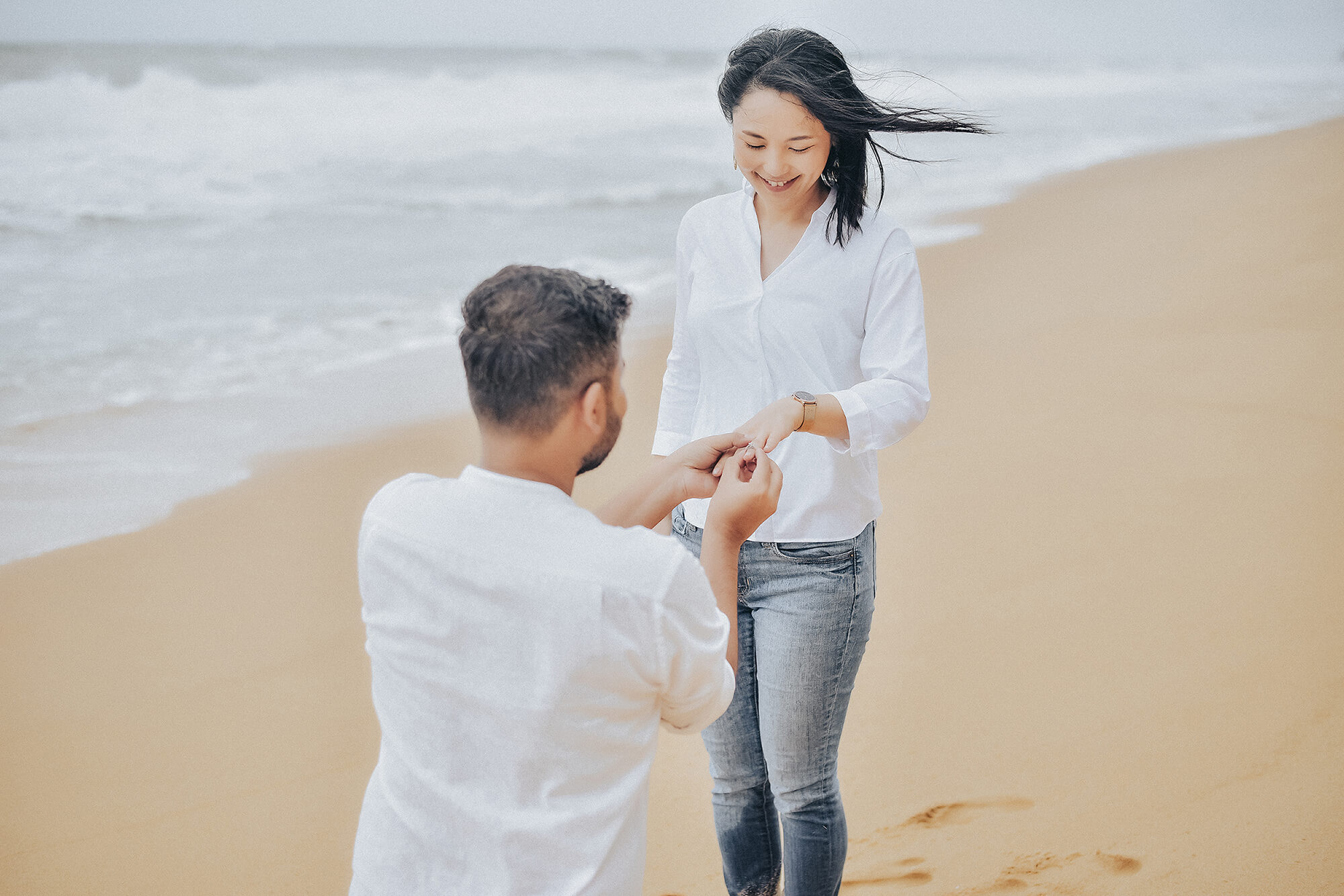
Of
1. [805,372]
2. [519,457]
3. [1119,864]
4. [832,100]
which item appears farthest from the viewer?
[1119,864]

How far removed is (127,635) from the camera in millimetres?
3799

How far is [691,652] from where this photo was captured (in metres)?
1.31

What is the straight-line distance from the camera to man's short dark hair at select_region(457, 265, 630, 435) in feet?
4.38

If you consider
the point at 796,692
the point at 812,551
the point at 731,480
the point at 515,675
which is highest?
the point at 731,480

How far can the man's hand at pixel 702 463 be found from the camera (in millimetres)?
1926

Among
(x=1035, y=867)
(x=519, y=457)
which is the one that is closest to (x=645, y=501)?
(x=519, y=457)

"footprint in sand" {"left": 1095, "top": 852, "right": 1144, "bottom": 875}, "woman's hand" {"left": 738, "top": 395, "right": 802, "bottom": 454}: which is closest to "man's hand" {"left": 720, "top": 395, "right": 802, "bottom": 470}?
"woman's hand" {"left": 738, "top": 395, "right": 802, "bottom": 454}

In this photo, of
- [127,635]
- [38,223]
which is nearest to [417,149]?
[38,223]

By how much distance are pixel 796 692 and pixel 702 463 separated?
54 centimetres

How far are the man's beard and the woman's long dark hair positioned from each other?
0.86 meters

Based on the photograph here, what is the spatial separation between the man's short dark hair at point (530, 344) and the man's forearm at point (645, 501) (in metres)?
0.58

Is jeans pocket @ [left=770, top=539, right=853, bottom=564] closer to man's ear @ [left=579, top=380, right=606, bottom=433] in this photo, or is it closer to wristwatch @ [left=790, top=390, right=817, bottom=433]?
wristwatch @ [left=790, top=390, right=817, bottom=433]

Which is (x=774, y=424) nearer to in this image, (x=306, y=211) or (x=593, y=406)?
(x=593, y=406)

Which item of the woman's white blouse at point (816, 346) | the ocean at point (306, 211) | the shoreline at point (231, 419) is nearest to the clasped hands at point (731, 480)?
the woman's white blouse at point (816, 346)
